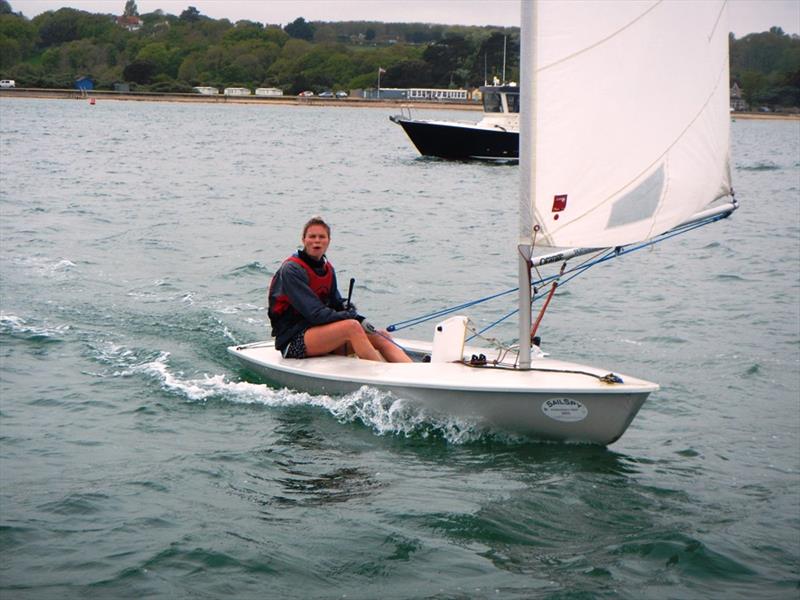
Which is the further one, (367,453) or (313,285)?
(313,285)

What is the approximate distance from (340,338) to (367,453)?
46.2 inches

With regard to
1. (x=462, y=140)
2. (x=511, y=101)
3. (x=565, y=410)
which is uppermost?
(x=511, y=101)

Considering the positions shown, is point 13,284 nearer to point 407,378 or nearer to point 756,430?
point 407,378

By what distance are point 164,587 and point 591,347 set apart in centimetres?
646

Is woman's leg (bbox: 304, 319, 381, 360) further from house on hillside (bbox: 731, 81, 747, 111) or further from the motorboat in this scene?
house on hillside (bbox: 731, 81, 747, 111)

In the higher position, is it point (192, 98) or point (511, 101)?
point (192, 98)

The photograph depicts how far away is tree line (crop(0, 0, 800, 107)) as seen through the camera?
124000mm

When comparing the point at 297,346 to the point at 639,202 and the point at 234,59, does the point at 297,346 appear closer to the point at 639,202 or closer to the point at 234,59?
the point at 639,202

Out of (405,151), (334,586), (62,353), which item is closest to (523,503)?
(334,586)

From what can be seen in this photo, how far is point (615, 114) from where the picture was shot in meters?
7.46

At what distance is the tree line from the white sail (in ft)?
316

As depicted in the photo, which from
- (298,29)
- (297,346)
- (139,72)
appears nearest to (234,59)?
(139,72)

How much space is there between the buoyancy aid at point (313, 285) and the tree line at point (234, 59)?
95.4 metres

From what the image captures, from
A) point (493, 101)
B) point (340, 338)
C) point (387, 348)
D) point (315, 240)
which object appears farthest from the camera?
point (493, 101)
